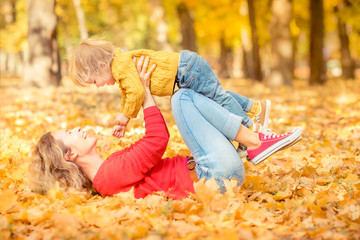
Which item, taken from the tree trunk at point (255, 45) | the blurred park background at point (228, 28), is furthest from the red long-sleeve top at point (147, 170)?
the tree trunk at point (255, 45)

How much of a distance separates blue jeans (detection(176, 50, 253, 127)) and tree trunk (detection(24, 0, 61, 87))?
779 cm

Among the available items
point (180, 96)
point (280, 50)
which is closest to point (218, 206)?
point (180, 96)

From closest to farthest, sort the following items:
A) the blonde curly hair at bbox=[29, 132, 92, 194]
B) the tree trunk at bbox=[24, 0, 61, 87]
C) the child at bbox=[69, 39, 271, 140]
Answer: the blonde curly hair at bbox=[29, 132, 92, 194] < the child at bbox=[69, 39, 271, 140] < the tree trunk at bbox=[24, 0, 61, 87]

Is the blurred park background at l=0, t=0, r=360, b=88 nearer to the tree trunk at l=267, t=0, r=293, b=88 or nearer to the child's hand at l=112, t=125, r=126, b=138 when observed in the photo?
the tree trunk at l=267, t=0, r=293, b=88

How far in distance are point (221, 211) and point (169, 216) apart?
0.33 meters

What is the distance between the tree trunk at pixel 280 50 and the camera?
13.4 m

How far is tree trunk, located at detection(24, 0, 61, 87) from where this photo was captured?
10383mm

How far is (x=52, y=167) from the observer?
3154 mm

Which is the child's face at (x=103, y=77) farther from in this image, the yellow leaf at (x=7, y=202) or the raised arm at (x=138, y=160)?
the yellow leaf at (x=7, y=202)

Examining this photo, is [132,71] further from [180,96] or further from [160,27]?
[160,27]

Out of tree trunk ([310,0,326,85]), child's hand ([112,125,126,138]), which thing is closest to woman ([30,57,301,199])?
child's hand ([112,125,126,138])

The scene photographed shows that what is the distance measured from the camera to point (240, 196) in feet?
9.70

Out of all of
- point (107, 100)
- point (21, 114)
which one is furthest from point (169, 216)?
point (107, 100)

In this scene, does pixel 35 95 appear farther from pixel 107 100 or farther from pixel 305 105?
pixel 305 105
